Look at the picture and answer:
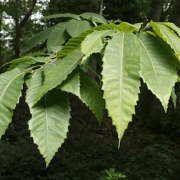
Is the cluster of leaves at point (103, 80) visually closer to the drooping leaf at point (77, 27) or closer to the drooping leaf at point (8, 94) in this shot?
the drooping leaf at point (8, 94)

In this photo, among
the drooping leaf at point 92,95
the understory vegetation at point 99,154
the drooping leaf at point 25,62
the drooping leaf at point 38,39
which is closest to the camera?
the drooping leaf at point 92,95

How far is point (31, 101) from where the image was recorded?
70cm

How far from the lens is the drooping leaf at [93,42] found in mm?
657

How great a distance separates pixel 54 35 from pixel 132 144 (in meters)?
5.08

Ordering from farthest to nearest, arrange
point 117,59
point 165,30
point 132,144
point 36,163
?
point 132,144 < point 36,163 < point 165,30 < point 117,59

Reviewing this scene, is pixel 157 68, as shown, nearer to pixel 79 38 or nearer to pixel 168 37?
pixel 168 37

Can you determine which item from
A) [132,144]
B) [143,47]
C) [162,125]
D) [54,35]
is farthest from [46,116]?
[162,125]

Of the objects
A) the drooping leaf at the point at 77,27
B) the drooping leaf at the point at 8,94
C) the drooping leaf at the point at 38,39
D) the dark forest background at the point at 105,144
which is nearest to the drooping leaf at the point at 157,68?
the drooping leaf at the point at 8,94

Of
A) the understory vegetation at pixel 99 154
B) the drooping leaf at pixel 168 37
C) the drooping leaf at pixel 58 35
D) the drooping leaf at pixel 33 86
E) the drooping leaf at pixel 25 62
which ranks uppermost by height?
the drooping leaf at pixel 168 37

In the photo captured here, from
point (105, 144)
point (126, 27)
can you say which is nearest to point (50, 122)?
point (126, 27)

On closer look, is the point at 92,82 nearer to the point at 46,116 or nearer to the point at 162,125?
the point at 46,116

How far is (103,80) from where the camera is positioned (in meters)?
0.56

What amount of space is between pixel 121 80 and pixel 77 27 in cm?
89

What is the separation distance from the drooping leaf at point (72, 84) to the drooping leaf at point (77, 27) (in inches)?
26.1
